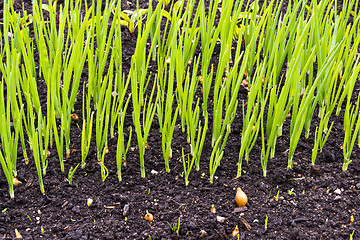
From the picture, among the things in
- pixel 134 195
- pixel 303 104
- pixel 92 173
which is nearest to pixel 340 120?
pixel 303 104

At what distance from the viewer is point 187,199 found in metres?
1.45

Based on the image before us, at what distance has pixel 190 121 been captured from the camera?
1443 millimetres

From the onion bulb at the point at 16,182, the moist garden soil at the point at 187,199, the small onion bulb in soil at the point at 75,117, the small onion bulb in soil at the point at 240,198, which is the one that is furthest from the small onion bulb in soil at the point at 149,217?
the small onion bulb in soil at the point at 75,117

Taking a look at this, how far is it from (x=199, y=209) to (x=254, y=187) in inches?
8.9

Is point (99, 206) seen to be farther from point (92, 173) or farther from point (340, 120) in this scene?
point (340, 120)

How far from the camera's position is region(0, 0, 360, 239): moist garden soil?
52.3 inches

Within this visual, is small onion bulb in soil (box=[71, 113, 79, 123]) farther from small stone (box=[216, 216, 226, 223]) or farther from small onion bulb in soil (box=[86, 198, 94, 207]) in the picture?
small stone (box=[216, 216, 226, 223])

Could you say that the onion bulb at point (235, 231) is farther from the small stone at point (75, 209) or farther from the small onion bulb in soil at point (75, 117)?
the small onion bulb in soil at point (75, 117)

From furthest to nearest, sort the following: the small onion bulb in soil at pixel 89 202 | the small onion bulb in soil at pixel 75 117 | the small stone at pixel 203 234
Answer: the small onion bulb in soil at pixel 75 117 → the small onion bulb in soil at pixel 89 202 → the small stone at pixel 203 234

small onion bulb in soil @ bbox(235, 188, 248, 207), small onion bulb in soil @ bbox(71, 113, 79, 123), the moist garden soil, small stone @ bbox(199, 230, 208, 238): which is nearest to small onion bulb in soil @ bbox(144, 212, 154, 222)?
the moist garden soil

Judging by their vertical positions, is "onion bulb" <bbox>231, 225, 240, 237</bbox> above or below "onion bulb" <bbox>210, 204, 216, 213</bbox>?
below

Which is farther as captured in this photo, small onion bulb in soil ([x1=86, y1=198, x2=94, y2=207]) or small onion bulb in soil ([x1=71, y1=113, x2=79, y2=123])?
small onion bulb in soil ([x1=71, y1=113, x2=79, y2=123])

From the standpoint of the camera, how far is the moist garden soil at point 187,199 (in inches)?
52.3

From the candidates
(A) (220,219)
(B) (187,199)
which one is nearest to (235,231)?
(A) (220,219)
